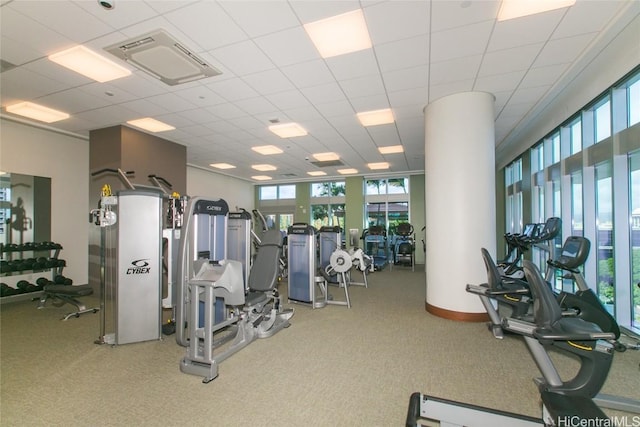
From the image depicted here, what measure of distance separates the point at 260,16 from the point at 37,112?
5.07m

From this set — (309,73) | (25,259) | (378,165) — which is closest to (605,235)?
(309,73)

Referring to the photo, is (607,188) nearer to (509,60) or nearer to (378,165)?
(509,60)

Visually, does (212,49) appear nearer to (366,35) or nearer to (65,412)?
(366,35)

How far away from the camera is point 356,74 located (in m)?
3.99

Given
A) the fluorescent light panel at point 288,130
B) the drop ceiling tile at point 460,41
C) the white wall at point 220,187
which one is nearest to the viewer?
the drop ceiling tile at point 460,41

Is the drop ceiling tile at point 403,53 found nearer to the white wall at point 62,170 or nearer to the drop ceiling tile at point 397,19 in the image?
the drop ceiling tile at point 397,19

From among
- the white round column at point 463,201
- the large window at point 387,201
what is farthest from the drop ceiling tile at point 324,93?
the large window at point 387,201

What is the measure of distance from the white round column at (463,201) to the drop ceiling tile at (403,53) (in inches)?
49.1

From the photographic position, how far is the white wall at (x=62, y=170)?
568 centimetres

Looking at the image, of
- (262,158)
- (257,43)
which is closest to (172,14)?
(257,43)

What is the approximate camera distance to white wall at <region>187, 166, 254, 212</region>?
10234 mm

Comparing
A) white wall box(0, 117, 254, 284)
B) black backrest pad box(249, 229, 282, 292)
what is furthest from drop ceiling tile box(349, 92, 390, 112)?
white wall box(0, 117, 254, 284)

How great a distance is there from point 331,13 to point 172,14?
1.53 meters

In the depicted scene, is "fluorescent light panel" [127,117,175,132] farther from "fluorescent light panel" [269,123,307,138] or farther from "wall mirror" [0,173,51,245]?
"wall mirror" [0,173,51,245]
